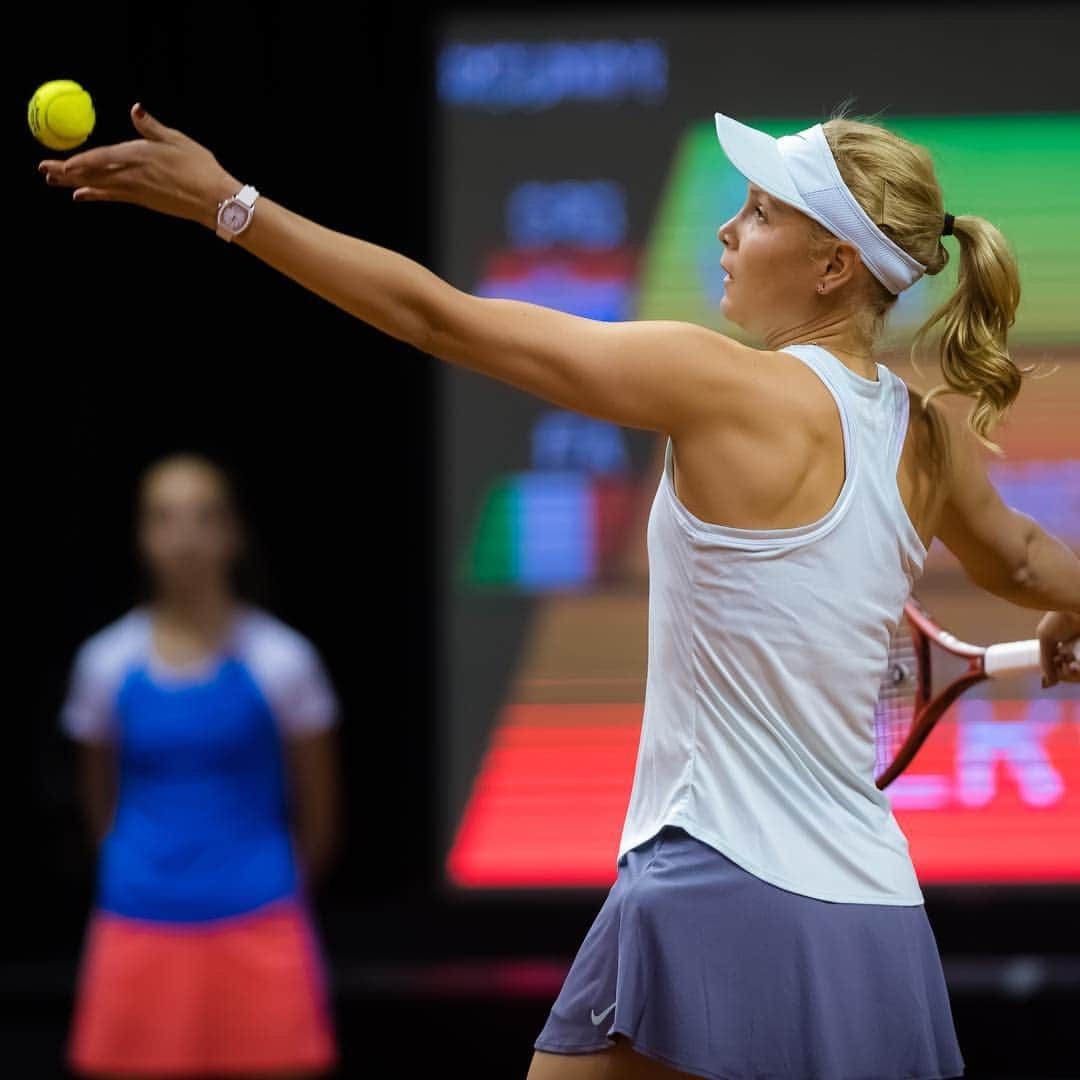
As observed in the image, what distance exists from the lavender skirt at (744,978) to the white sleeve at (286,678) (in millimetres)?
2062

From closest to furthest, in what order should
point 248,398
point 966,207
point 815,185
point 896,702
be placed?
point 815,185, point 896,702, point 966,207, point 248,398

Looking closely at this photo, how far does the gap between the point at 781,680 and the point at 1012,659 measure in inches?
24.7

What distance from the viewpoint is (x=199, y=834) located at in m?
3.77

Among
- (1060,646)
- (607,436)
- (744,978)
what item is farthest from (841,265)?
(607,436)

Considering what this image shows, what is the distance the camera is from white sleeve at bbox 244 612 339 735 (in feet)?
12.7

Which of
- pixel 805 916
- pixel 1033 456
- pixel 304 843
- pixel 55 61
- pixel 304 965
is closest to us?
pixel 805 916

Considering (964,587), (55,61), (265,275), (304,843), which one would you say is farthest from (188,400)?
(964,587)

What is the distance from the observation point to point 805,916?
1.87 m

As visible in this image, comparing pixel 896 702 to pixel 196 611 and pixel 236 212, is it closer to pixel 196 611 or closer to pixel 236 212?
pixel 236 212

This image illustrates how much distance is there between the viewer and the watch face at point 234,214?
5.98 ft

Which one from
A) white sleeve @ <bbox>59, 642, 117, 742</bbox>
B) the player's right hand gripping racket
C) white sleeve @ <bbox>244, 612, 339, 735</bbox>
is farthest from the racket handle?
white sleeve @ <bbox>59, 642, 117, 742</bbox>

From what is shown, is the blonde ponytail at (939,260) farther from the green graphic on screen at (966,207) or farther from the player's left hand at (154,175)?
the green graphic on screen at (966,207)

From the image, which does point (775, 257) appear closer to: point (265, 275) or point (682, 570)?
point (682, 570)

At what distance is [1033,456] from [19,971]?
8.96 ft
